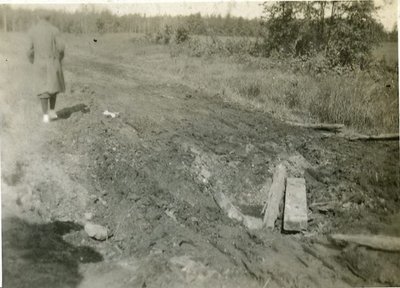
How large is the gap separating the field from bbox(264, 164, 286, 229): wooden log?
10 centimetres

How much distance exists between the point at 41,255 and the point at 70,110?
167 cm

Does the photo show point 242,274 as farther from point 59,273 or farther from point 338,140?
point 338,140

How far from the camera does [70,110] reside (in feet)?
15.9

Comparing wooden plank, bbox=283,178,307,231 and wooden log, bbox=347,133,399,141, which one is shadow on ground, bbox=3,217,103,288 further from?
wooden log, bbox=347,133,399,141

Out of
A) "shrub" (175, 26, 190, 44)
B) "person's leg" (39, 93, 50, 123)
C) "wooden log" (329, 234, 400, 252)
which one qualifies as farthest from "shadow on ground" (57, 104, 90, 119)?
"wooden log" (329, 234, 400, 252)

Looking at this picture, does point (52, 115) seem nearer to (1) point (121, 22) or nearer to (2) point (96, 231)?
(1) point (121, 22)

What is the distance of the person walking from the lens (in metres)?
4.50

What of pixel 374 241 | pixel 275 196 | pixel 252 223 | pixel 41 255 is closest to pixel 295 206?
pixel 275 196

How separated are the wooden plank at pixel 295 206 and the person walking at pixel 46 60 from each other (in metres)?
2.66

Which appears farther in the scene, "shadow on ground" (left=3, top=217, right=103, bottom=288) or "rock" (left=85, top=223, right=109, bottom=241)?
"rock" (left=85, top=223, right=109, bottom=241)

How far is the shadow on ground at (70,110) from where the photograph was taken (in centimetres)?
479

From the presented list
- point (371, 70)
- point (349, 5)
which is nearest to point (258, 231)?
point (371, 70)

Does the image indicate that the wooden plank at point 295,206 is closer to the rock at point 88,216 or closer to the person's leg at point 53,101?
the rock at point 88,216

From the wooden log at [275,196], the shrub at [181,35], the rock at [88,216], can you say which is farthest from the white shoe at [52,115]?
the wooden log at [275,196]
